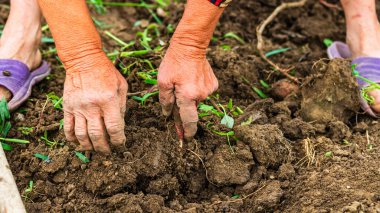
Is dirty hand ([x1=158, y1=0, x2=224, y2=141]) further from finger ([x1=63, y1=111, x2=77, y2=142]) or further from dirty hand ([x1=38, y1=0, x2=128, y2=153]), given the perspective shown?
finger ([x1=63, y1=111, x2=77, y2=142])

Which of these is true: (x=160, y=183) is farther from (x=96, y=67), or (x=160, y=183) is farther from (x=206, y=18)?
(x=206, y=18)

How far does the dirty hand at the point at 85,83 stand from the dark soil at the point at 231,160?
18 centimetres

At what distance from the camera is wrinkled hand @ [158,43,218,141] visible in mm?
1848

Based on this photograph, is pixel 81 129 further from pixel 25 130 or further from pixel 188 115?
pixel 25 130

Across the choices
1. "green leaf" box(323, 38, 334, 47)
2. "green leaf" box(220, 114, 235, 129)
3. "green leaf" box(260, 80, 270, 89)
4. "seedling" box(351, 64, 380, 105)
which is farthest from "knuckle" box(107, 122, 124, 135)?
"green leaf" box(323, 38, 334, 47)

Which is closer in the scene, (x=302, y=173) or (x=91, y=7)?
(x=302, y=173)

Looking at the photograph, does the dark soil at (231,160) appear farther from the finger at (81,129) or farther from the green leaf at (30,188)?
the finger at (81,129)

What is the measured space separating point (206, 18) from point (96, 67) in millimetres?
430

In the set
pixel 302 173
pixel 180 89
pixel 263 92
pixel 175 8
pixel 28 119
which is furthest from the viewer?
pixel 175 8

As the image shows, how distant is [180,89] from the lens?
1.84m

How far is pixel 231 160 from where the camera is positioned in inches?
80.1

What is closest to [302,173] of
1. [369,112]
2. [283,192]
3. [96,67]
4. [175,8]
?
[283,192]

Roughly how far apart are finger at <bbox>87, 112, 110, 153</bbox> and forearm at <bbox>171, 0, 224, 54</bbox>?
0.40 m

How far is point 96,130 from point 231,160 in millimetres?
A: 552
